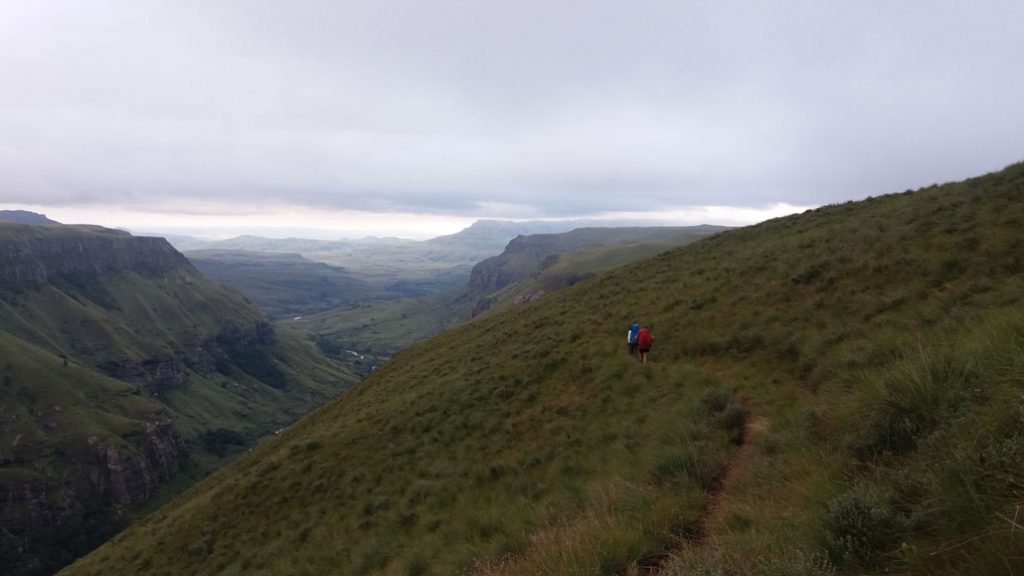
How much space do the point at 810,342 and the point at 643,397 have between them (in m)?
4.97

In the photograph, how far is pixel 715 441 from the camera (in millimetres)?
10094

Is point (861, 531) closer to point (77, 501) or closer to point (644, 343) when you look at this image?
point (644, 343)

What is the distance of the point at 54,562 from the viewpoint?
5625 inches

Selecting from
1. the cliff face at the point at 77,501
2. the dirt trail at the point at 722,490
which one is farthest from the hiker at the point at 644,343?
the cliff face at the point at 77,501

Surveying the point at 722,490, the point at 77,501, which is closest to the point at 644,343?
the point at 722,490

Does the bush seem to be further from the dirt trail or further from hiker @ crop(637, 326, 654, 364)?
hiker @ crop(637, 326, 654, 364)

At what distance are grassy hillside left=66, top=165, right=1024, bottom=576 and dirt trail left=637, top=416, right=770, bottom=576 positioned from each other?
0.15 feet

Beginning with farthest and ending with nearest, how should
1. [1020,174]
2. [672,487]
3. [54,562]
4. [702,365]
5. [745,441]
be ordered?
[54,562] → [1020,174] → [702,365] → [745,441] → [672,487]

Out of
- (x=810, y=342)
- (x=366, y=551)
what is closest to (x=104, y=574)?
(x=366, y=551)

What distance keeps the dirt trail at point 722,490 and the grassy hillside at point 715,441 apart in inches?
1.8

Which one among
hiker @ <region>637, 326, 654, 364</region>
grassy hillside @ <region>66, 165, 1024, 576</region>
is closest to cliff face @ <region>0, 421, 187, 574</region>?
grassy hillside @ <region>66, 165, 1024, 576</region>

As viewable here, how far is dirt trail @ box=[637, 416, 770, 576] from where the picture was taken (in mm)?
6160

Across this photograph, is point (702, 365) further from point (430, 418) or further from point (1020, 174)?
point (1020, 174)

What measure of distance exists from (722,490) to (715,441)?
210cm
